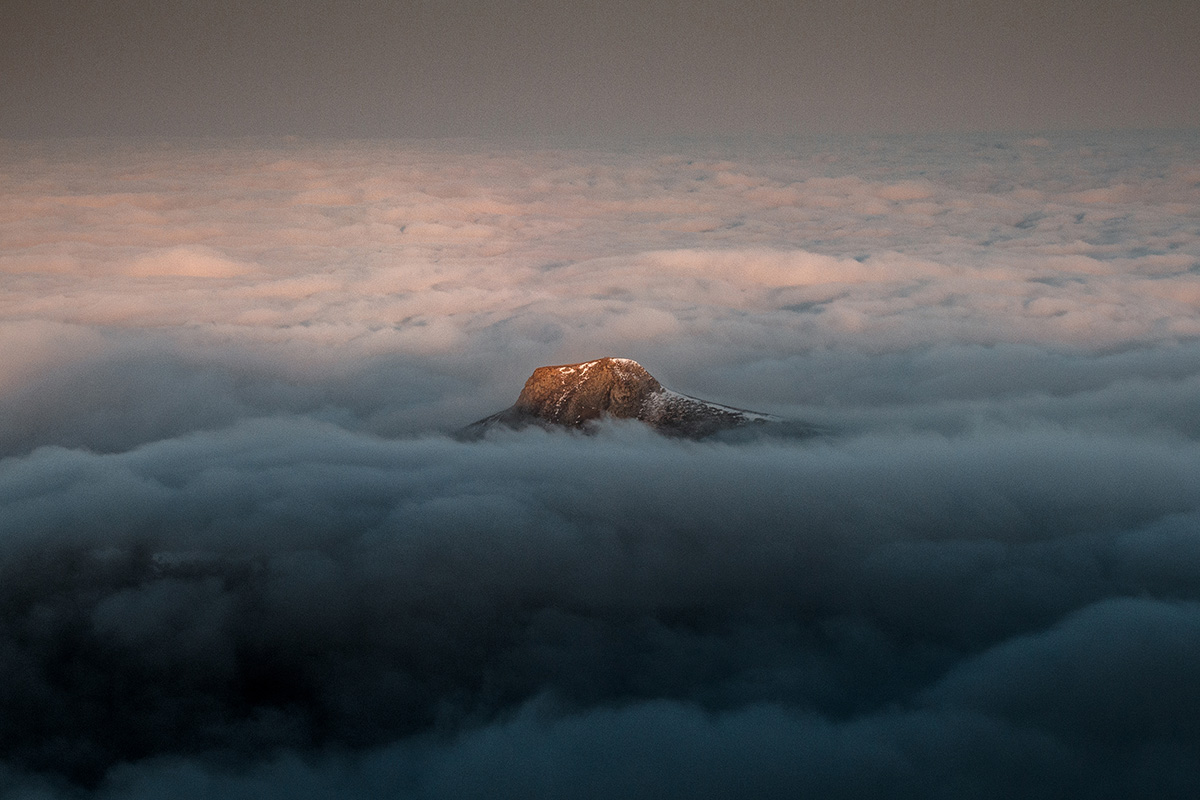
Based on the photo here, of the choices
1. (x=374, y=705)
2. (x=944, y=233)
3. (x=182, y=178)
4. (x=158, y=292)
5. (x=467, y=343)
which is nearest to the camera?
(x=374, y=705)

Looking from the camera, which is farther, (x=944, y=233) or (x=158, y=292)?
(x=944, y=233)

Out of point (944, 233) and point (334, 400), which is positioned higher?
point (944, 233)

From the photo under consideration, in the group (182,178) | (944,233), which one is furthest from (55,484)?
(182,178)

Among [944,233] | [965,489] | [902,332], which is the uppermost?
[944,233]

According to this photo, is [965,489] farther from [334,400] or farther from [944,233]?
[944,233]

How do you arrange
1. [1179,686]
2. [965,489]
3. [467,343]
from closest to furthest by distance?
[1179,686] → [965,489] → [467,343]

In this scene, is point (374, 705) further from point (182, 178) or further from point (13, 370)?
point (182, 178)
